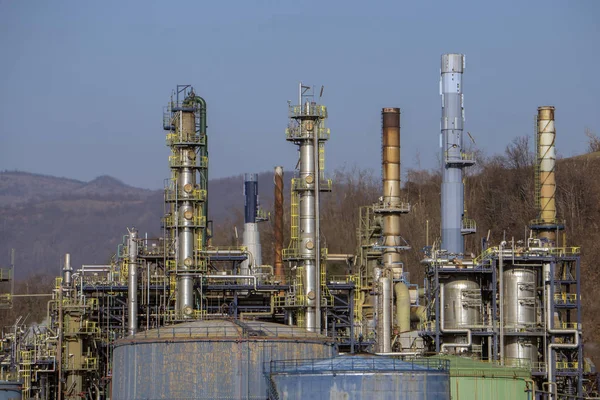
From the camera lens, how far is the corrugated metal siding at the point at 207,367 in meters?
44.4

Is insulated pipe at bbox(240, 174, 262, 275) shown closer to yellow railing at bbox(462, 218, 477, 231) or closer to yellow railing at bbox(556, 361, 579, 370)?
yellow railing at bbox(462, 218, 477, 231)

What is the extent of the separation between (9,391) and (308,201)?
1660 cm

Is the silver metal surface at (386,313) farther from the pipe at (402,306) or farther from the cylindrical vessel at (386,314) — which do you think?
the pipe at (402,306)

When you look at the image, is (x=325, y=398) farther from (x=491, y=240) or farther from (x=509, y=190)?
(x=509, y=190)

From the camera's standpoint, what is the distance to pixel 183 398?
146 feet

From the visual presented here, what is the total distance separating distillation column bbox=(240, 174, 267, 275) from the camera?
68.6 meters

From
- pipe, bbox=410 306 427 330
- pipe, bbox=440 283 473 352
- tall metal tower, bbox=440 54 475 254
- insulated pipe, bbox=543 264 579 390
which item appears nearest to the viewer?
insulated pipe, bbox=543 264 579 390

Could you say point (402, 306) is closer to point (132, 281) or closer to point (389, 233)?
point (389, 233)

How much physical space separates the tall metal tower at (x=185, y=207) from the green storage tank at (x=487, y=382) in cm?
1632

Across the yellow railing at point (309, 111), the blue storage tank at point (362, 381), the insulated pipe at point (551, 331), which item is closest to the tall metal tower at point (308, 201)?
the yellow railing at point (309, 111)

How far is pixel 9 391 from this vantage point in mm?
54969

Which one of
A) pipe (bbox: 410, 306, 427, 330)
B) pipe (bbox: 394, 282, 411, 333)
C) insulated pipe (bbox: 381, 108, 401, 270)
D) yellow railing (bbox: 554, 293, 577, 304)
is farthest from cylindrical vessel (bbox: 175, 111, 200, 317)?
yellow railing (bbox: 554, 293, 577, 304)

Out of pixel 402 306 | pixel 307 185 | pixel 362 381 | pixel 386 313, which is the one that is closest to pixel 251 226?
pixel 307 185

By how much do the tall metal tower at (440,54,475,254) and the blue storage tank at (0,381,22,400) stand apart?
21005 mm
